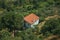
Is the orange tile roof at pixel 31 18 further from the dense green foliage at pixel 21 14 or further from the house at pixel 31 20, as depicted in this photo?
the dense green foliage at pixel 21 14

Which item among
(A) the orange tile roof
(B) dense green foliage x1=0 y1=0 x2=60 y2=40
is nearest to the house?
(A) the orange tile roof

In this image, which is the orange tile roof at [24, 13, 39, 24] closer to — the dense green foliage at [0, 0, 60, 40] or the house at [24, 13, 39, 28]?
the house at [24, 13, 39, 28]

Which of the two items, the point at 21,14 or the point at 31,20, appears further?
the point at 21,14

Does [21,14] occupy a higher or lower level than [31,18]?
higher

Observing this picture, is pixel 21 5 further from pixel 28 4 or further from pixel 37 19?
pixel 37 19

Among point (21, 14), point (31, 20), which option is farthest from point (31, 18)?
point (21, 14)

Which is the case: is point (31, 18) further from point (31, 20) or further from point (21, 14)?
point (21, 14)
